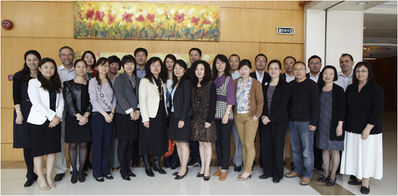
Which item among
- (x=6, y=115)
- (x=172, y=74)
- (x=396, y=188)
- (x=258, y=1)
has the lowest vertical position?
(x=396, y=188)

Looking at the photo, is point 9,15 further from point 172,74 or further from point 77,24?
point 172,74

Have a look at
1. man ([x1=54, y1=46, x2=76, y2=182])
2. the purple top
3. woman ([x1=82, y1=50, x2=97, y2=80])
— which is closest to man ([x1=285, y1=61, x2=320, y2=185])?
the purple top

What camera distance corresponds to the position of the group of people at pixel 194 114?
3.06m

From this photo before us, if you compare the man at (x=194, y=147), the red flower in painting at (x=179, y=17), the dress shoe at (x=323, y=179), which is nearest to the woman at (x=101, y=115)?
the man at (x=194, y=147)

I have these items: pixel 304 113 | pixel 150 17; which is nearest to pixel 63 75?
pixel 150 17

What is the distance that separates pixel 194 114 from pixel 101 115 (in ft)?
4.35

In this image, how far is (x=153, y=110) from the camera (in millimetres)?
3334

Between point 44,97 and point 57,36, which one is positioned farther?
point 57,36

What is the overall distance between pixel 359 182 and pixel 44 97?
179 inches

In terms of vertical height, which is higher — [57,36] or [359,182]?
[57,36]

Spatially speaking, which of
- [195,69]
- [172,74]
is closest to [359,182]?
[195,69]

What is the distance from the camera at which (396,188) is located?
128 inches

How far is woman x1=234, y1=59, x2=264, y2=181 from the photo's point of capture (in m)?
3.32

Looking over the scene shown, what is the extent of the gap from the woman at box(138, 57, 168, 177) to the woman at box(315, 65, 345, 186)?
2301 mm
